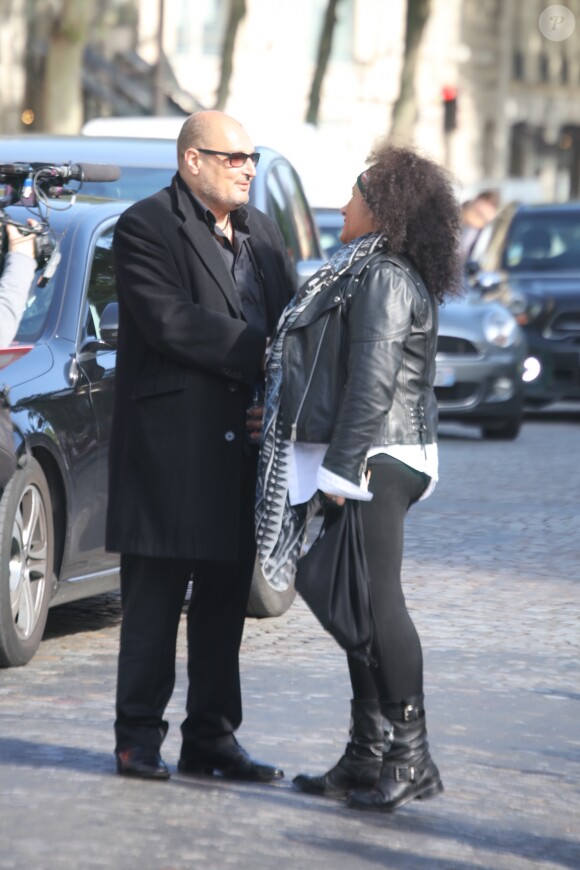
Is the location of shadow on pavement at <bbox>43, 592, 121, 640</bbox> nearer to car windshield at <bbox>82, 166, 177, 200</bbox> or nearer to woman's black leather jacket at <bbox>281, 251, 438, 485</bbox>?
car windshield at <bbox>82, 166, 177, 200</bbox>

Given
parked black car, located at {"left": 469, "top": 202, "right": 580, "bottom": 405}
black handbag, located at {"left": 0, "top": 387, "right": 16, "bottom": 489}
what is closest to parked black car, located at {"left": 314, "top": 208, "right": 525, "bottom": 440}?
parked black car, located at {"left": 469, "top": 202, "right": 580, "bottom": 405}

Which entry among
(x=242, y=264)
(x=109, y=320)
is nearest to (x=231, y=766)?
(x=242, y=264)

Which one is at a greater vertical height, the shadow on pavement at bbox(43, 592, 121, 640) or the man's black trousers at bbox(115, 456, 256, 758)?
the man's black trousers at bbox(115, 456, 256, 758)

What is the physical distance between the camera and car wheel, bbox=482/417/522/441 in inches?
711

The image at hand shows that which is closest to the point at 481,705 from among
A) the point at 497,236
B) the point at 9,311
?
the point at 9,311

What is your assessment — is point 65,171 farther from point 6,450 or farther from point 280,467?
point 280,467

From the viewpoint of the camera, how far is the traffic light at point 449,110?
33344 millimetres

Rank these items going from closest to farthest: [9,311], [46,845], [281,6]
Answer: [46,845] < [9,311] < [281,6]

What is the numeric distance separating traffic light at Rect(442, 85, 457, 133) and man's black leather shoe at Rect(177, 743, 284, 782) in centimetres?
2788

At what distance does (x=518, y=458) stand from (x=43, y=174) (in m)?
9.41

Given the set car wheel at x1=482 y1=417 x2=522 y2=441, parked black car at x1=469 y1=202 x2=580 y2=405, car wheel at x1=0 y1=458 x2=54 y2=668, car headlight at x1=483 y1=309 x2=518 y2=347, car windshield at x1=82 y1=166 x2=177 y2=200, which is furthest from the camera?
parked black car at x1=469 y1=202 x2=580 y2=405

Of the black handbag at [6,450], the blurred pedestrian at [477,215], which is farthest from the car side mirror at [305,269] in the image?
the blurred pedestrian at [477,215]

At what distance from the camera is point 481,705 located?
721 centimetres

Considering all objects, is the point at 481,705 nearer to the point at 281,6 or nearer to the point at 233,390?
the point at 233,390
